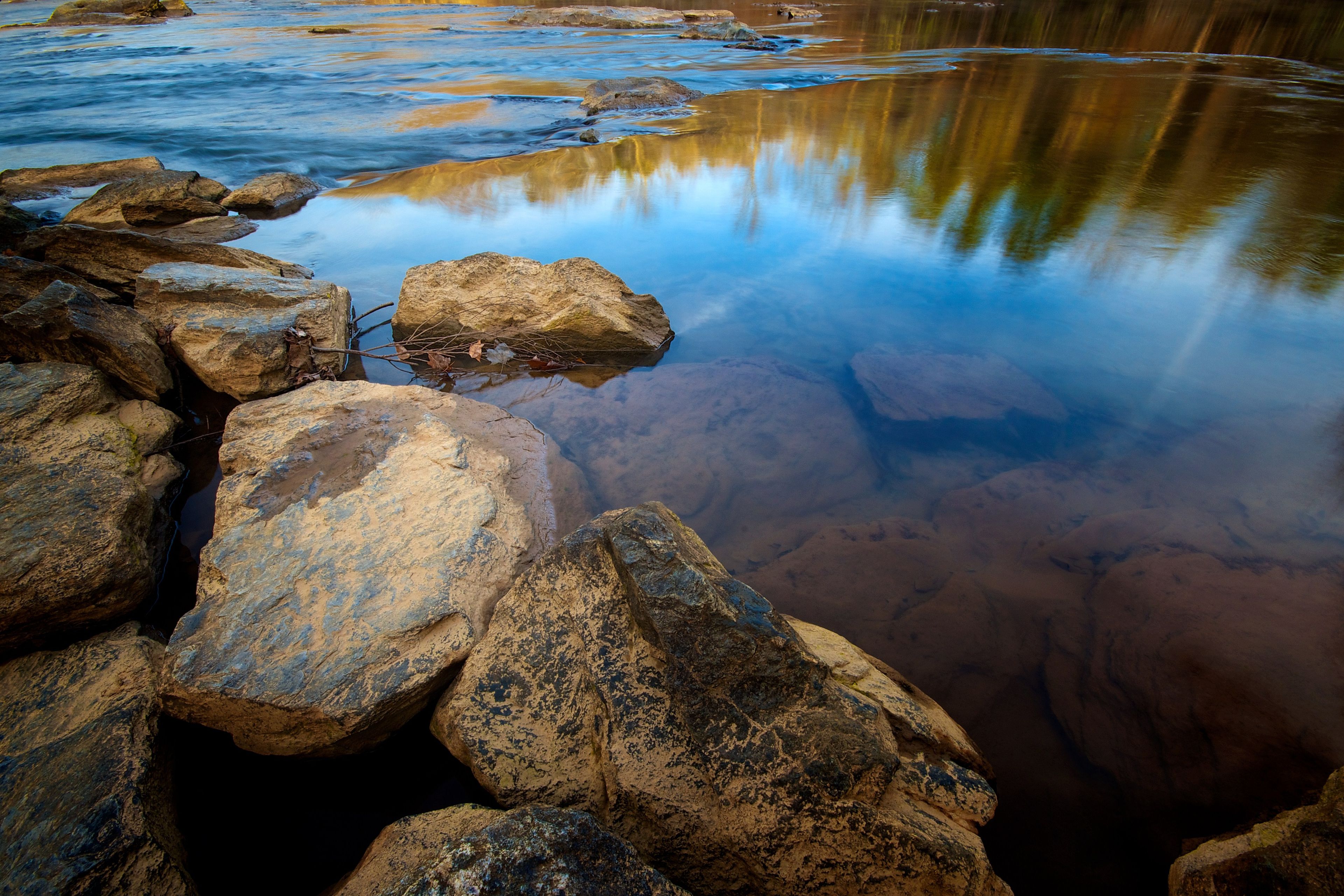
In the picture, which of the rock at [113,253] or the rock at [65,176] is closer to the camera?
the rock at [113,253]

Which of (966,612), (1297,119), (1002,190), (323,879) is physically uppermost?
(1297,119)

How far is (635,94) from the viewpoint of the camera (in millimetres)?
11914

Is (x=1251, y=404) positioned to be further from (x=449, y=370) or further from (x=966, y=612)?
(x=449, y=370)

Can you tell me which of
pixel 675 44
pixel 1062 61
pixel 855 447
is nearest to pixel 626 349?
pixel 855 447

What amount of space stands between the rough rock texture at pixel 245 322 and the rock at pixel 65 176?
17.3 ft

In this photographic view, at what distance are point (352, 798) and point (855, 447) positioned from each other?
289 centimetres

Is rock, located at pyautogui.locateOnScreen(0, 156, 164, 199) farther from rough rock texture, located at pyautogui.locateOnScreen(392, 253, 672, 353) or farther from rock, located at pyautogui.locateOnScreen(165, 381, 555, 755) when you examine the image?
rock, located at pyautogui.locateOnScreen(165, 381, 555, 755)

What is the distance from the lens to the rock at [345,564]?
6.29 ft

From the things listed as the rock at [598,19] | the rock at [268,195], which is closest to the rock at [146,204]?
the rock at [268,195]

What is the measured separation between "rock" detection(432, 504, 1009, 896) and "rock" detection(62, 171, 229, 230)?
751cm

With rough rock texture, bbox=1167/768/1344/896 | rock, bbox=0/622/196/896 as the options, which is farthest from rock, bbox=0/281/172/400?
rough rock texture, bbox=1167/768/1344/896

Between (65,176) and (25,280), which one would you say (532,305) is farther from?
(65,176)

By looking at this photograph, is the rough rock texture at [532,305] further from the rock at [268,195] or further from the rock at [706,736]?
the rock at [268,195]

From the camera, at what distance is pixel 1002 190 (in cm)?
709
